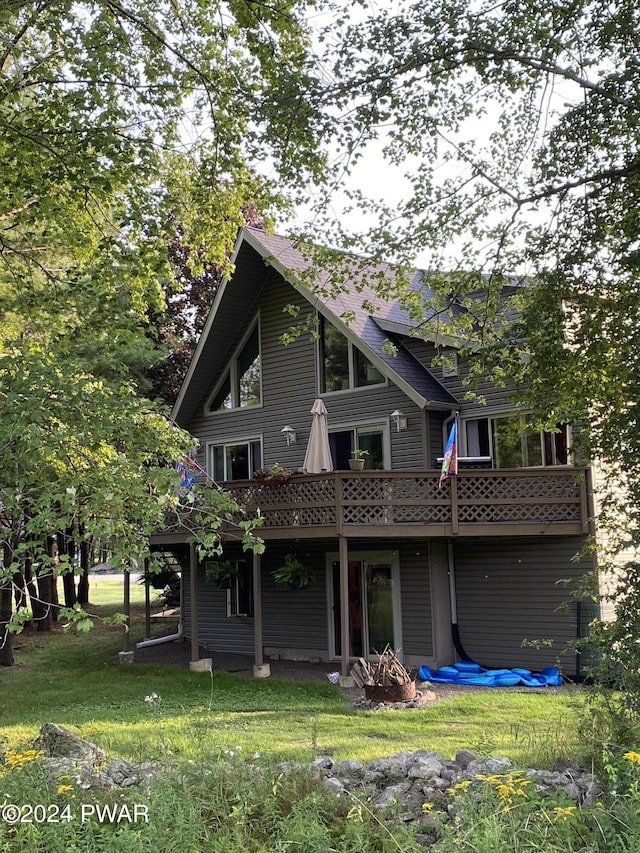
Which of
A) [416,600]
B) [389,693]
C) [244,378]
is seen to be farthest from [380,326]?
[389,693]

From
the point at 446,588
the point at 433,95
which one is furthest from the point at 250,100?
the point at 446,588

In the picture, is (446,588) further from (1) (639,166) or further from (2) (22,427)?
(2) (22,427)

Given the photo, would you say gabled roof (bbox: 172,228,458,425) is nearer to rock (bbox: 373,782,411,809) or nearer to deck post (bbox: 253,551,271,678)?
deck post (bbox: 253,551,271,678)

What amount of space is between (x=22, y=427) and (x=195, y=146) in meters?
5.33

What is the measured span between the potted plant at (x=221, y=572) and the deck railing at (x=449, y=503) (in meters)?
3.99

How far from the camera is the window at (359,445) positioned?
16.7 metres

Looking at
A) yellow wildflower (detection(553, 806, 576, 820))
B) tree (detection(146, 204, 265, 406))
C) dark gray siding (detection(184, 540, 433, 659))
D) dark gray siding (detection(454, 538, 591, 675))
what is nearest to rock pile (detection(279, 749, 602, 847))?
yellow wildflower (detection(553, 806, 576, 820))

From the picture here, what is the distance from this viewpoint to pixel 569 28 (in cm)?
741

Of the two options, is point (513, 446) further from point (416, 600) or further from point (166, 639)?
point (166, 639)

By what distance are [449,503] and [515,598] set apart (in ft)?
7.94

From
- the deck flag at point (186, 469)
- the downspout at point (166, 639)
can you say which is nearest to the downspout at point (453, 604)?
the deck flag at point (186, 469)

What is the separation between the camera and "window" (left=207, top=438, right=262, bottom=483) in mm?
18938

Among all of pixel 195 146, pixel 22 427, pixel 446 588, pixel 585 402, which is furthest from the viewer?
pixel 446 588

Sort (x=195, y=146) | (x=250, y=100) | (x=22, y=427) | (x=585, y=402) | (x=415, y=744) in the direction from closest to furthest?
(x=22, y=427)
(x=585, y=402)
(x=250, y=100)
(x=415, y=744)
(x=195, y=146)
